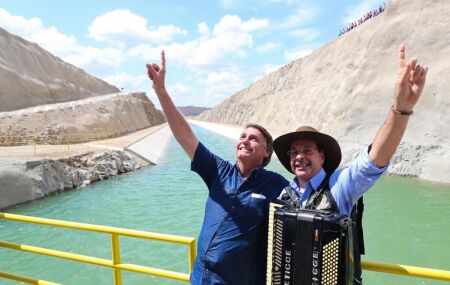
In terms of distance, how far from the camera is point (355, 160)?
244cm

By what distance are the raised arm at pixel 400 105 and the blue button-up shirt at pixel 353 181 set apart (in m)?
0.05


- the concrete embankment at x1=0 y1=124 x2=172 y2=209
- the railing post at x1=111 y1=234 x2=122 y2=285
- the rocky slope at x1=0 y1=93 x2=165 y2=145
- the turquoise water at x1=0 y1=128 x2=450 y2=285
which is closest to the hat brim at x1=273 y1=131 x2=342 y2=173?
the railing post at x1=111 y1=234 x2=122 y2=285

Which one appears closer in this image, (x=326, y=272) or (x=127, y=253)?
(x=326, y=272)

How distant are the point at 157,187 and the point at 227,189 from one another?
65.0 ft

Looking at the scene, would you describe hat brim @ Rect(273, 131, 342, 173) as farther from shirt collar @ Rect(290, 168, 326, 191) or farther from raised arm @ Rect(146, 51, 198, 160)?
raised arm @ Rect(146, 51, 198, 160)

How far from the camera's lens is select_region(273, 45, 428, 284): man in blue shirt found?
2.33 metres

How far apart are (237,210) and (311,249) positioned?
33.4 inches

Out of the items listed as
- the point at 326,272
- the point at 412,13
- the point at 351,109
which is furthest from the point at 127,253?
the point at 412,13

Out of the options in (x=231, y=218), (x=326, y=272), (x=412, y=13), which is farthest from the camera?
(x=412, y=13)

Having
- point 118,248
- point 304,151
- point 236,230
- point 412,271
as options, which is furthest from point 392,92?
point 236,230

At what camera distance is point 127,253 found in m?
11.8

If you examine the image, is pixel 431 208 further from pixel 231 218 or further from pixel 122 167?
pixel 122 167

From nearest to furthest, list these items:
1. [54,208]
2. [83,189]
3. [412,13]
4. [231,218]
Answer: [231,218] < [54,208] < [83,189] < [412,13]

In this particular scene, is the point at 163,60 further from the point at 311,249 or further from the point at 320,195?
the point at 311,249
